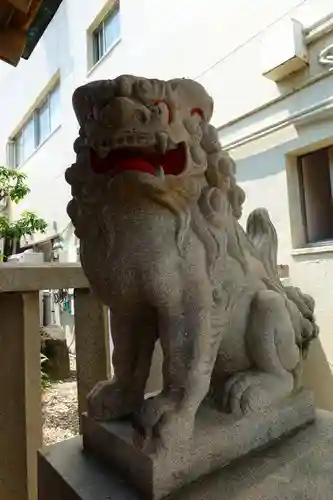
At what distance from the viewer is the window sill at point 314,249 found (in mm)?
1703

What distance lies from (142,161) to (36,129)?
5.84m

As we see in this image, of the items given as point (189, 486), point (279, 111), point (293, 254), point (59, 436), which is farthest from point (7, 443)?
point (279, 111)

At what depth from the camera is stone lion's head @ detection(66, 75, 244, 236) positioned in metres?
0.49

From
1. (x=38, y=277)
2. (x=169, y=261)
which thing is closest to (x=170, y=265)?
(x=169, y=261)

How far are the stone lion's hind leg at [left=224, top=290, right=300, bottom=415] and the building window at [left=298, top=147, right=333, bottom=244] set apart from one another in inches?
51.1

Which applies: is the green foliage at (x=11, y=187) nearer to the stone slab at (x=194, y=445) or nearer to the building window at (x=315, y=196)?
the building window at (x=315, y=196)

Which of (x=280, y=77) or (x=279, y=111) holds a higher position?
(x=280, y=77)

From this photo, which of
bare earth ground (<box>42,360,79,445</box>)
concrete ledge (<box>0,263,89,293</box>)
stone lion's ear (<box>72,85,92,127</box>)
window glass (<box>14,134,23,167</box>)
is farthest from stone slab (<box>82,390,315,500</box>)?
window glass (<box>14,134,23,167</box>)

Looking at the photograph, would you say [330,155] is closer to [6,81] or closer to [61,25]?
[61,25]

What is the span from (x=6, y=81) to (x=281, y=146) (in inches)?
250

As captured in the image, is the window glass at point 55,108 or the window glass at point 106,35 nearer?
the window glass at point 106,35

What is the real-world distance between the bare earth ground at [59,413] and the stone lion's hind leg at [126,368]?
1.76 meters

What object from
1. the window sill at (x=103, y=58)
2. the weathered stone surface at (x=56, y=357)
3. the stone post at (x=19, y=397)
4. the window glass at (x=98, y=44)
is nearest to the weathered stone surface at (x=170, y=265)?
the stone post at (x=19, y=397)

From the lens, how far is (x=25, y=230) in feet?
14.7
